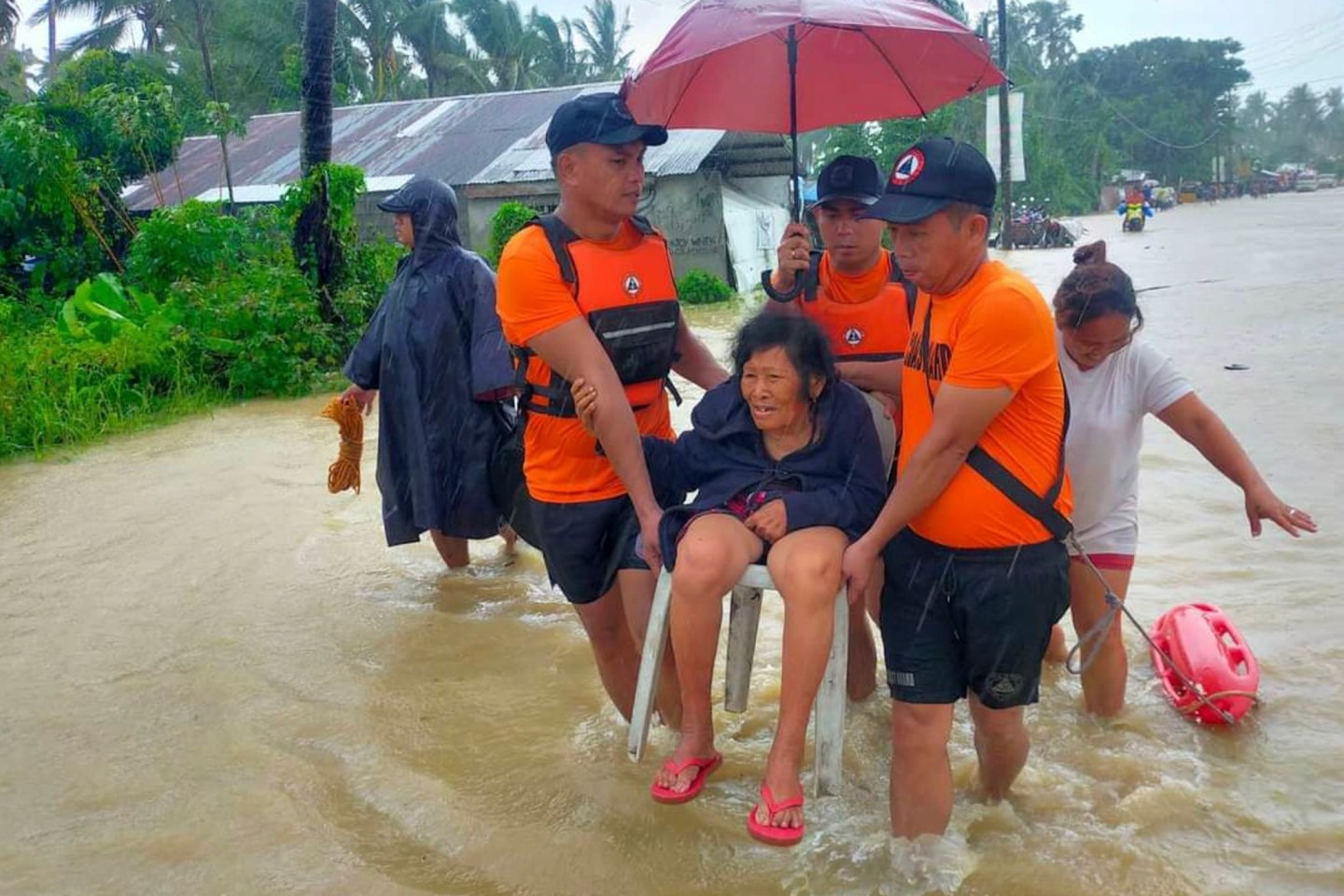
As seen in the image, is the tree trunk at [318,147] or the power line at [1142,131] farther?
the power line at [1142,131]

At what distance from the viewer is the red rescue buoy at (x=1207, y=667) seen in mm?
4094

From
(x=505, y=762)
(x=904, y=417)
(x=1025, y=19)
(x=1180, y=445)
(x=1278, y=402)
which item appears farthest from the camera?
(x=1025, y=19)

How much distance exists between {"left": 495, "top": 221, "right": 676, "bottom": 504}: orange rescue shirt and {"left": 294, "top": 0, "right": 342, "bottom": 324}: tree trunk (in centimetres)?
871

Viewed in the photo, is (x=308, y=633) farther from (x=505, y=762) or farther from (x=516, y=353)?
(x=516, y=353)

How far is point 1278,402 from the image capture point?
9422 mm

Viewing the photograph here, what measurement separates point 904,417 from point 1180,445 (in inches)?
240

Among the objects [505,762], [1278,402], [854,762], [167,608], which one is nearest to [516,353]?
[505,762]

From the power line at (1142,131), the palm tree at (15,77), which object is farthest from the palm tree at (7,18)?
the power line at (1142,131)

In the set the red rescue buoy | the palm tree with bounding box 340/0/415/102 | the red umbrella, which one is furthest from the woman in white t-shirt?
the palm tree with bounding box 340/0/415/102

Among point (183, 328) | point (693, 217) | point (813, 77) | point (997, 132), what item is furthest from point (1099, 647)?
point (997, 132)

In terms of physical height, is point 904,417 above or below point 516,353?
below

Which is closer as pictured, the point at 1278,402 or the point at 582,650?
the point at 582,650

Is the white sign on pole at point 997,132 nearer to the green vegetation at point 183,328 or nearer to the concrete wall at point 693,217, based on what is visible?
the concrete wall at point 693,217

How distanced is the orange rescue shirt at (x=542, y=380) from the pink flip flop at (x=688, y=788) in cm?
83
